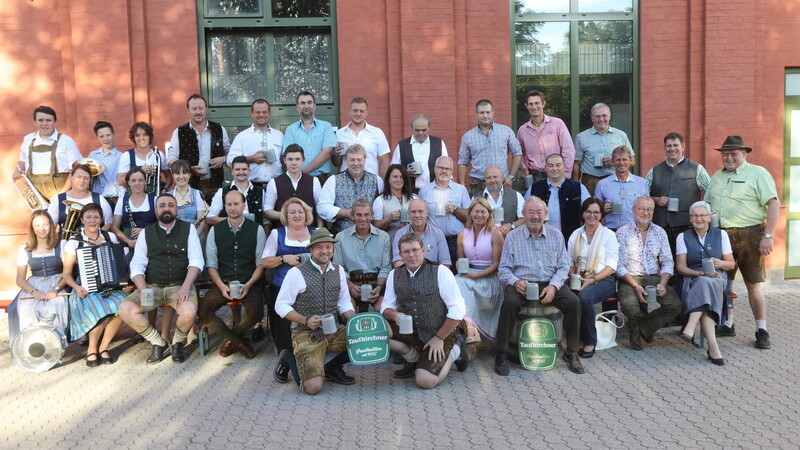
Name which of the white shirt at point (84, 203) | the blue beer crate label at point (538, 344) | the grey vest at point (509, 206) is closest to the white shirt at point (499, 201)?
the grey vest at point (509, 206)

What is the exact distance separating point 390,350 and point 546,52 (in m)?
5.72

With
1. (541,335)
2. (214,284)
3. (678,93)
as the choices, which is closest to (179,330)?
(214,284)

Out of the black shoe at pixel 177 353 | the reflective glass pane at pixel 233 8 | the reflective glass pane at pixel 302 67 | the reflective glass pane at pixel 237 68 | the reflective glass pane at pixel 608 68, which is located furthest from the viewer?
the reflective glass pane at pixel 608 68

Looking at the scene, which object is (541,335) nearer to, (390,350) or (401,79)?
(390,350)

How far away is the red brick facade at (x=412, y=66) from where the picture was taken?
9.88 meters

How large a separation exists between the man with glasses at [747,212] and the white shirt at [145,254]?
5439 mm

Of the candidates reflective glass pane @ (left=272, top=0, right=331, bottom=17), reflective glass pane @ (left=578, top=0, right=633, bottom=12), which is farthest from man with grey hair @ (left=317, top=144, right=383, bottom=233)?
reflective glass pane @ (left=578, top=0, right=633, bottom=12)

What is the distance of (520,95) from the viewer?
1071cm

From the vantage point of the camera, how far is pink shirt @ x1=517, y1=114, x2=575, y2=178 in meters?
8.98

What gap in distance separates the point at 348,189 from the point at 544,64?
4041 millimetres

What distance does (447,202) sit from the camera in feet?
26.9

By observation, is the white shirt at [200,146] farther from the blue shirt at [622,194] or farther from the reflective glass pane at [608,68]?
the reflective glass pane at [608,68]

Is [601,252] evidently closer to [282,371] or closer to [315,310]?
[315,310]

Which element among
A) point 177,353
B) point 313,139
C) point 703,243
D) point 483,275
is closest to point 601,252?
point 703,243
